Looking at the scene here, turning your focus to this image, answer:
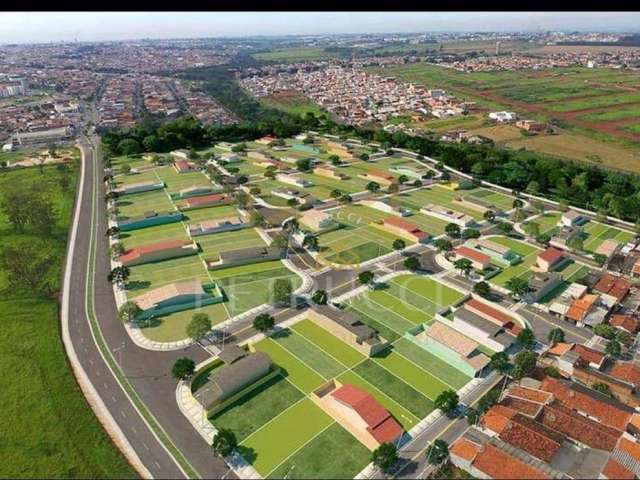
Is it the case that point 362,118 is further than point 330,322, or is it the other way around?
point 362,118

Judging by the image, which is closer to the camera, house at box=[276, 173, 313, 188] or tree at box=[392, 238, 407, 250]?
tree at box=[392, 238, 407, 250]

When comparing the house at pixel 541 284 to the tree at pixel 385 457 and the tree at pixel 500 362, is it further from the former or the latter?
the tree at pixel 385 457

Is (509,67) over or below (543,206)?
over

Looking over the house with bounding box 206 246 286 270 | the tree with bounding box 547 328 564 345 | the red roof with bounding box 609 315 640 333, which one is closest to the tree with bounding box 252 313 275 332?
the house with bounding box 206 246 286 270

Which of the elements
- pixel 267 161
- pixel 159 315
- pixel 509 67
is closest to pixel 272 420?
pixel 159 315

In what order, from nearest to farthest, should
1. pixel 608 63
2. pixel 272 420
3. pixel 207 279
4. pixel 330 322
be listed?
pixel 272 420
pixel 330 322
pixel 207 279
pixel 608 63

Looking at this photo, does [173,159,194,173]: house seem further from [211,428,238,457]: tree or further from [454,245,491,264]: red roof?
[211,428,238,457]: tree

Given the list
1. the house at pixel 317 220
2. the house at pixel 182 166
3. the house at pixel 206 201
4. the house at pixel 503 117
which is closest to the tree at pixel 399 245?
the house at pixel 317 220

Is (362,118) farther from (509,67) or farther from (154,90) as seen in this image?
(509,67)
